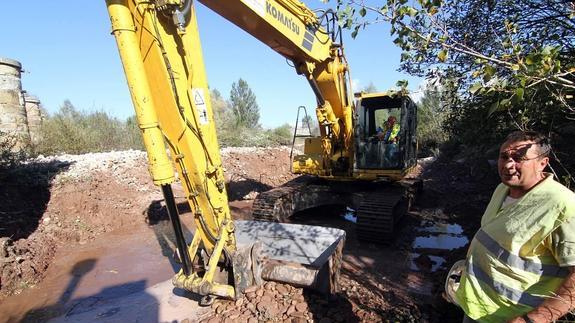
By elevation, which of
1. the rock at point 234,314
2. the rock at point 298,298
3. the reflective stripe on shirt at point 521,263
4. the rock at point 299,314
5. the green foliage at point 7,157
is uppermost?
the green foliage at point 7,157

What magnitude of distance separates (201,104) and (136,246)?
4225mm

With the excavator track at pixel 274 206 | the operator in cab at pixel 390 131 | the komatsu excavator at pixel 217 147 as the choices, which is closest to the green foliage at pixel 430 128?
the operator in cab at pixel 390 131

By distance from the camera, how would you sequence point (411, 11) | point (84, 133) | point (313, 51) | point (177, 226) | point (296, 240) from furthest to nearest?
1. point (84, 133)
2. point (313, 51)
3. point (296, 240)
4. point (177, 226)
5. point (411, 11)

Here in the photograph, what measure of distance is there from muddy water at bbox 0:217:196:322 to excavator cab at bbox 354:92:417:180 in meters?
3.58

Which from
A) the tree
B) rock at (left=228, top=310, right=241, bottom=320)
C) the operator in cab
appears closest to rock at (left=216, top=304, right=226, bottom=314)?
rock at (left=228, top=310, right=241, bottom=320)

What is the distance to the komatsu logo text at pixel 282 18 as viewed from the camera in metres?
4.00

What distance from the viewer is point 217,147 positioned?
3.23m

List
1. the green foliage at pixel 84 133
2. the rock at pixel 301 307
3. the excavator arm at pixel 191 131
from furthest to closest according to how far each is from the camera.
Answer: the green foliage at pixel 84 133 < the rock at pixel 301 307 < the excavator arm at pixel 191 131

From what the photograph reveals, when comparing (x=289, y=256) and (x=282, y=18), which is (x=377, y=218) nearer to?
(x=289, y=256)

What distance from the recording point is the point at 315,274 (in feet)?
11.9

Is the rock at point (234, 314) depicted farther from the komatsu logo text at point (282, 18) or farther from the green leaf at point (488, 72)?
the komatsu logo text at point (282, 18)

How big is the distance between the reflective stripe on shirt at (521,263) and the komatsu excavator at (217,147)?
1188 mm

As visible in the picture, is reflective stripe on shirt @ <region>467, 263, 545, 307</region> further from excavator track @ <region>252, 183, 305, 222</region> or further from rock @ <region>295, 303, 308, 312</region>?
excavator track @ <region>252, 183, 305, 222</region>

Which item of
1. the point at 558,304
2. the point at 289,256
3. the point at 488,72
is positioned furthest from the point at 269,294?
the point at 488,72
